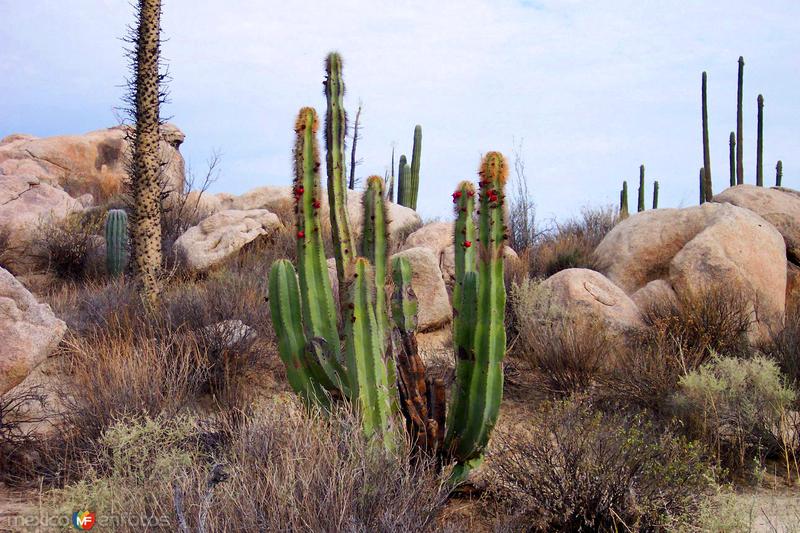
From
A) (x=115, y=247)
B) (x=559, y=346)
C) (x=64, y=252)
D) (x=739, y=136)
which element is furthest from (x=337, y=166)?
(x=739, y=136)

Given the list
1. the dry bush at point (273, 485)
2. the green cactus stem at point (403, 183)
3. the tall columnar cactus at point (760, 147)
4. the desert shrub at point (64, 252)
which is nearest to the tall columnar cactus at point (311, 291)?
the dry bush at point (273, 485)

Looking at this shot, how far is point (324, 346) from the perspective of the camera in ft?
18.3

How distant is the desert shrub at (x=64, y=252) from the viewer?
1417 cm

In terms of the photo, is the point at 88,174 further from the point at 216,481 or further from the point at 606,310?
the point at 216,481

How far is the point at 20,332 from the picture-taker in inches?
238

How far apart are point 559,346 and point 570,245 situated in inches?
213

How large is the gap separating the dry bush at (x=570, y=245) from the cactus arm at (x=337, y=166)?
276 inches

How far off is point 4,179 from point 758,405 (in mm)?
16216

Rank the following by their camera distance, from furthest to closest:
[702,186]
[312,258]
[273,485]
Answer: [702,186] → [312,258] → [273,485]

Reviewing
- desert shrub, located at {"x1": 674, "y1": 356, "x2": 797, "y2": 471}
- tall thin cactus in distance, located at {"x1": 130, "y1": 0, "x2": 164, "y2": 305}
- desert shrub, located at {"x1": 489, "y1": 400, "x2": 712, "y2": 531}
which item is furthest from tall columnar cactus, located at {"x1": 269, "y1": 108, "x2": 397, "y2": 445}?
tall thin cactus in distance, located at {"x1": 130, "y1": 0, "x2": 164, "y2": 305}

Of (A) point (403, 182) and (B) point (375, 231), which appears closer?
(B) point (375, 231)

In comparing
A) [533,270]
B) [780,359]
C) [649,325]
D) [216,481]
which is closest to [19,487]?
[216,481]

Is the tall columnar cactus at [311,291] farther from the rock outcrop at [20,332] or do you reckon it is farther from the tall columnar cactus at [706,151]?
the tall columnar cactus at [706,151]

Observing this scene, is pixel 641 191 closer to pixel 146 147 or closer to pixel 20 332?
pixel 146 147
